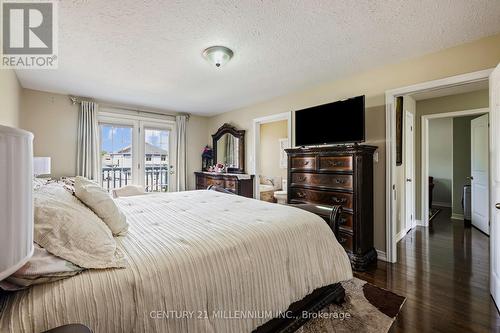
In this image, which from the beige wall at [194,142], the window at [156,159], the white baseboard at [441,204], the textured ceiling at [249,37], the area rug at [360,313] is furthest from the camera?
the white baseboard at [441,204]

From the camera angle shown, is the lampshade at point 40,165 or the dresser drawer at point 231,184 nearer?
the lampshade at point 40,165

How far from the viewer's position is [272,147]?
21.3 feet

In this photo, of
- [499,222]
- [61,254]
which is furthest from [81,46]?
[499,222]

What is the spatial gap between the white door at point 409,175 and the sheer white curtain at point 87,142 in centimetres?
561

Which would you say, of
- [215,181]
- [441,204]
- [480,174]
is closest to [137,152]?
[215,181]

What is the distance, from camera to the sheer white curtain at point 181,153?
5328 mm

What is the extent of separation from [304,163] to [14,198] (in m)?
3.05

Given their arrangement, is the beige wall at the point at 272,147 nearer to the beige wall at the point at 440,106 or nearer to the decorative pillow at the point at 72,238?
the beige wall at the point at 440,106

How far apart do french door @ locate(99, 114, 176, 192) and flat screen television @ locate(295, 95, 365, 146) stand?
10.5ft

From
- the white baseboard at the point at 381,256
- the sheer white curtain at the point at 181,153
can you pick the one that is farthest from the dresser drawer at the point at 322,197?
the sheer white curtain at the point at 181,153

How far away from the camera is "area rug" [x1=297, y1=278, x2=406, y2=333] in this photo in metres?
1.69

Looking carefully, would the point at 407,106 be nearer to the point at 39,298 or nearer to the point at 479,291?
the point at 479,291

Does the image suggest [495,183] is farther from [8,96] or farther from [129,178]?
[129,178]

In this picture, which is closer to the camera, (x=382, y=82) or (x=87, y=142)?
(x=382, y=82)
